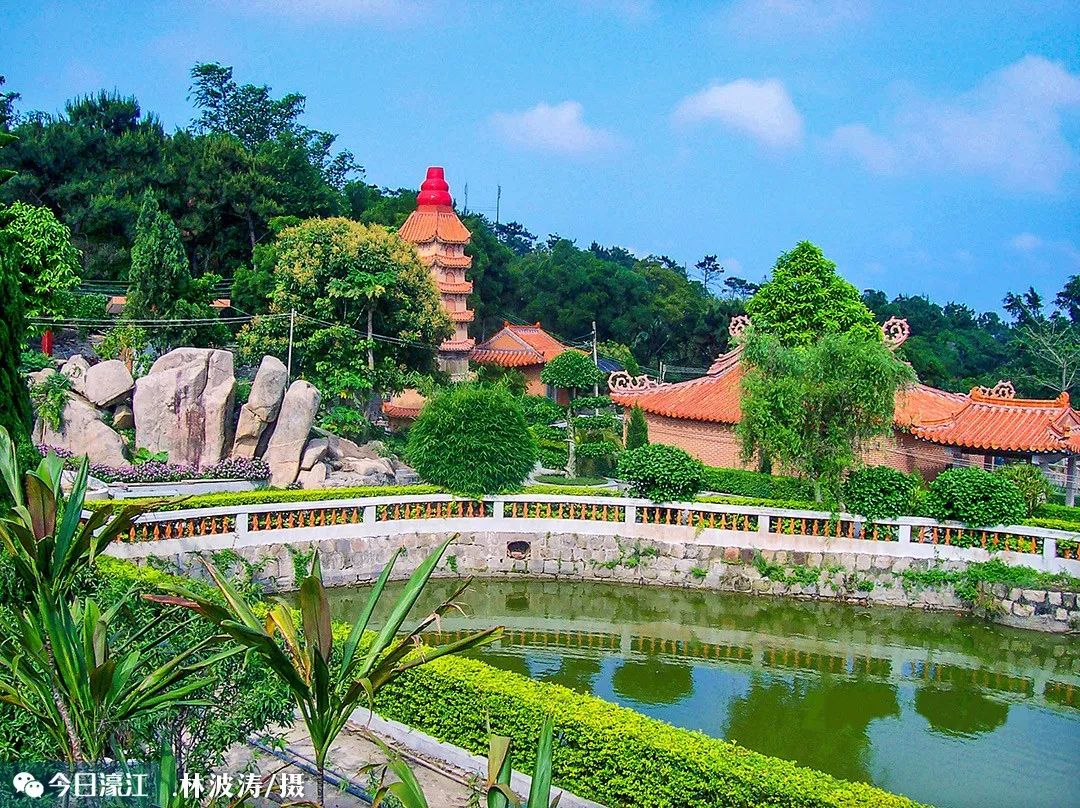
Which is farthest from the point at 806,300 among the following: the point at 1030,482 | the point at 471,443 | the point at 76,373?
the point at 76,373

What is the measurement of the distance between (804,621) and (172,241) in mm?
20134

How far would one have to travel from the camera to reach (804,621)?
15.5 metres

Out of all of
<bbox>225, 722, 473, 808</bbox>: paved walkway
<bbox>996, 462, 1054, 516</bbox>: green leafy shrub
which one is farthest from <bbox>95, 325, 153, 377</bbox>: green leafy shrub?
<bbox>996, 462, 1054, 516</bbox>: green leafy shrub

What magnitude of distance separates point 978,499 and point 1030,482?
2898 mm

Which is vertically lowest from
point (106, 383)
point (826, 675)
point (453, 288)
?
point (826, 675)

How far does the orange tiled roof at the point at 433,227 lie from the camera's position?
3391 centimetres

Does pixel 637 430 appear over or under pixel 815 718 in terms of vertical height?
over

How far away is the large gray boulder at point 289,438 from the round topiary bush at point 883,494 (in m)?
10.3

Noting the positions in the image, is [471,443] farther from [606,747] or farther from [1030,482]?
[1030,482]

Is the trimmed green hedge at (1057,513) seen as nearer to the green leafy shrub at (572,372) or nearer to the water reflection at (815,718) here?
the water reflection at (815,718)

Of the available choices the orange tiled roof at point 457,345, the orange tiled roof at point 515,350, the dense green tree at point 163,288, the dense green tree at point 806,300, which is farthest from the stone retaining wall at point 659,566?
the orange tiled roof at point 515,350

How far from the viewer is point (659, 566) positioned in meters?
16.8

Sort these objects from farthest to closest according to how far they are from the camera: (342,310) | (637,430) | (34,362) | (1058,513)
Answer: (342,310) → (637,430) → (34,362) → (1058,513)

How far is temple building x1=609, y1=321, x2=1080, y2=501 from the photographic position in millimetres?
19828
